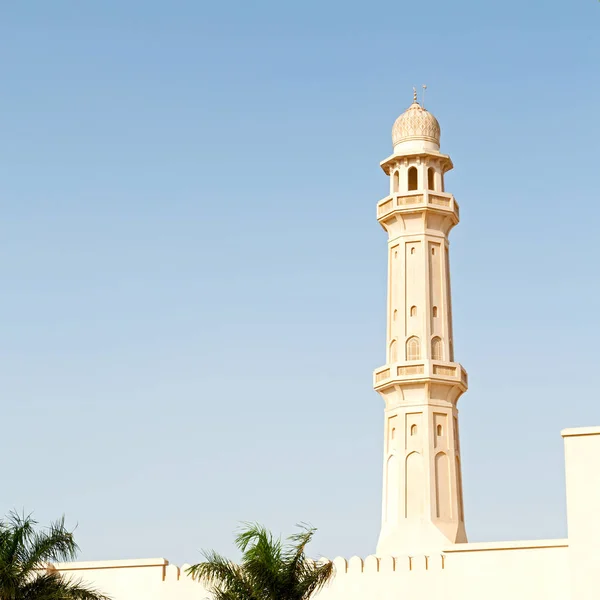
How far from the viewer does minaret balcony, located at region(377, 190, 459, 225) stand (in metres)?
41.0

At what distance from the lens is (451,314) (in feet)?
135

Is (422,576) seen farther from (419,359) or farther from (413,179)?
(413,179)

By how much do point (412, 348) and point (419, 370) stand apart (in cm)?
123

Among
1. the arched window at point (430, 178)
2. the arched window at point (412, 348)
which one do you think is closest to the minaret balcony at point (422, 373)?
the arched window at point (412, 348)

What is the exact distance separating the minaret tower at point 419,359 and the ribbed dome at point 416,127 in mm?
34

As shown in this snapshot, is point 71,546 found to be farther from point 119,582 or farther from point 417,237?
point 417,237

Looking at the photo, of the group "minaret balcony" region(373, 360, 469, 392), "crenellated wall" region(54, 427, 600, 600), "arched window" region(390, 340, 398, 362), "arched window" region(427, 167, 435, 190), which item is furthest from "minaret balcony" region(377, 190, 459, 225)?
"crenellated wall" region(54, 427, 600, 600)

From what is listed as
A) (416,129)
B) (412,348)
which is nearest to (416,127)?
(416,129)

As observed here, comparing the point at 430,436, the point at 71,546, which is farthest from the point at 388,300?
the point at 71,546

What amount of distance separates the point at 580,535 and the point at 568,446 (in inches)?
79.9

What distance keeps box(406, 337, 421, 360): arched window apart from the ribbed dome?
7170mm

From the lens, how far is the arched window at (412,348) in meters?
40.0

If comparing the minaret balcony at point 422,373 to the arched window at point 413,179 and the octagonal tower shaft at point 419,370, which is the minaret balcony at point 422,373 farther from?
the arched window at point 413,179

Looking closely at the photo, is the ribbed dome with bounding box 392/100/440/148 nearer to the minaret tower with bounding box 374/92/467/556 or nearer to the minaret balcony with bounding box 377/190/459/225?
the minaret tower with bounding box 374/92/467/556
